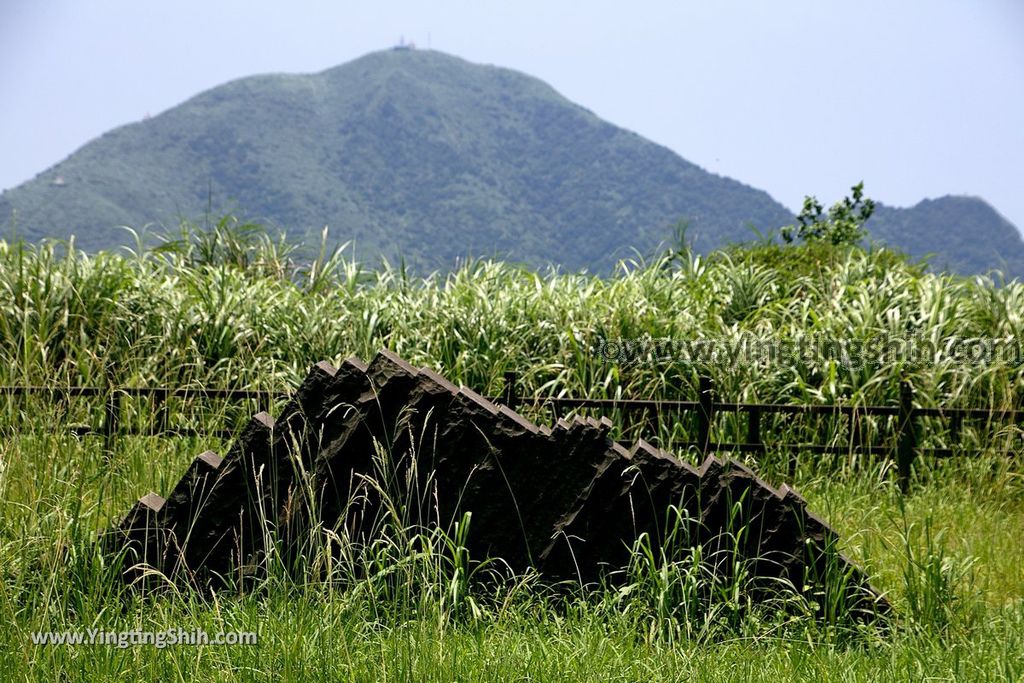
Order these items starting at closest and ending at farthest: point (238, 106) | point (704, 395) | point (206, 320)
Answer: point (704, 395) < point (206, 320) < point (238, 106)

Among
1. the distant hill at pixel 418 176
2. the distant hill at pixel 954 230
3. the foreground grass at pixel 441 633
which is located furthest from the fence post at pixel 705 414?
the distant hill at pixel 954 230

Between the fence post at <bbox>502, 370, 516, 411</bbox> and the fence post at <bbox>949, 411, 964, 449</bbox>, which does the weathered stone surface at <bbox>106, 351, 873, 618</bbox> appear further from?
the fence post at <bbox>949, 411, 964, 449</bbox>

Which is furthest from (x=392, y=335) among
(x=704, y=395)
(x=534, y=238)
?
(x=534, y=238)

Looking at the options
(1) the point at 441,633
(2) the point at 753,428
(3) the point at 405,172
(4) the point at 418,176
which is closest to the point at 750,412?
(2) the point at 753,428

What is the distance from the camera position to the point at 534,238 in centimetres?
Answer: 12356

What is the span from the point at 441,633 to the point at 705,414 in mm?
4201

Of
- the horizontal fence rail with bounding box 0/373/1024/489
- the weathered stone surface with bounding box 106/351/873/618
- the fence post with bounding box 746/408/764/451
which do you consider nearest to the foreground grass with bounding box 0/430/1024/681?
the weathered stone surface with bounding box 106/351/873/618

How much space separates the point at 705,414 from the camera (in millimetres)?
6805

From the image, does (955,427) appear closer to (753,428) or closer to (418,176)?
(753,428)

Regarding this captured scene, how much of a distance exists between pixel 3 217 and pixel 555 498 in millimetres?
112669

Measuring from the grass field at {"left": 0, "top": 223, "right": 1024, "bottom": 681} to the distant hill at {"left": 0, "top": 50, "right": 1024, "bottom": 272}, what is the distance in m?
84.6

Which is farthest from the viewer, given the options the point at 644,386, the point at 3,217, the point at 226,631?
the point at 3,217

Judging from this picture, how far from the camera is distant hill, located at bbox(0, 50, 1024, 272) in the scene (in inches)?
4355

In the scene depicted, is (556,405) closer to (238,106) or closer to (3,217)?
(3,217)
